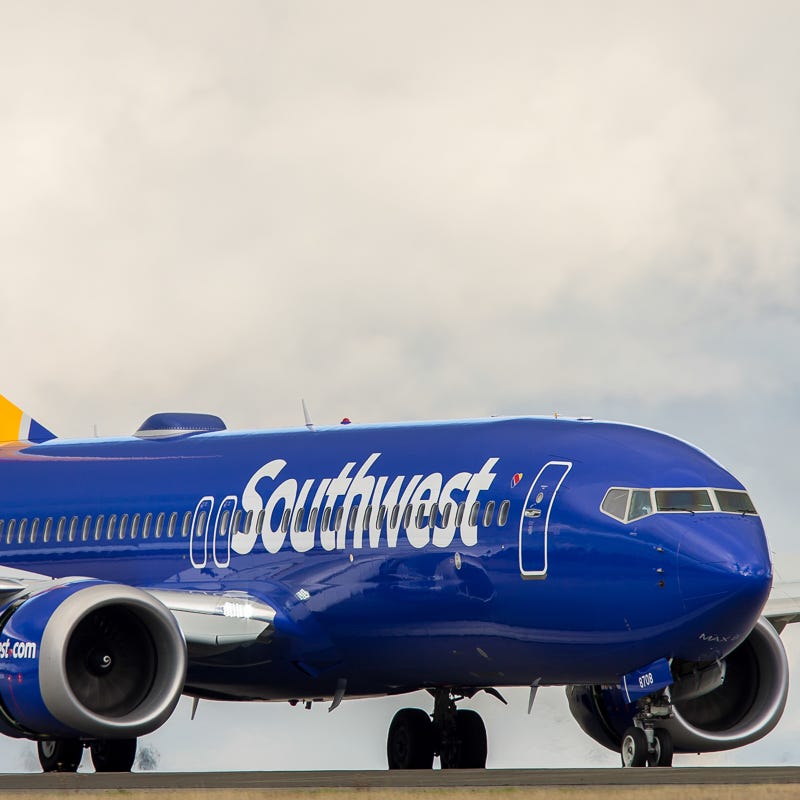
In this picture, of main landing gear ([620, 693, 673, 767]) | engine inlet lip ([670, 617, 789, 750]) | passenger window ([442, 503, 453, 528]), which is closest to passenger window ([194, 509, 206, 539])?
passenger window ([442, 503, 453, 528])

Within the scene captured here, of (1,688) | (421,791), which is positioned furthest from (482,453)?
(421,791)

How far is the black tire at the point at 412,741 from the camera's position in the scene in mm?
27547

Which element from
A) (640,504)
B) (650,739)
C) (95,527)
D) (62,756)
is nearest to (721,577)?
(640,504)

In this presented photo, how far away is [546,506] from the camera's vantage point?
22.1 meters

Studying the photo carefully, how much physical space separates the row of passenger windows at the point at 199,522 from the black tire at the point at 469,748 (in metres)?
4.39

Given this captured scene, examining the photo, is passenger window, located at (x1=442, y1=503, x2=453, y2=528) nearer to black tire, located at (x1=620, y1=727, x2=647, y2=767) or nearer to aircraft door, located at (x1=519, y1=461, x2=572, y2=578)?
aircraft door, located at (x1=519, y1=461, x2=572, y2=578)

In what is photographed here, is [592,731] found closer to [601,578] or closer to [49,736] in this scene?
[601,578]

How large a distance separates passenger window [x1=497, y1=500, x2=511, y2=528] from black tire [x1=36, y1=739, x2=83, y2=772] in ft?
22.4

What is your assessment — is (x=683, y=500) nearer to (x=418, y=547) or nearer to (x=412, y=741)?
(x=418, y=547)

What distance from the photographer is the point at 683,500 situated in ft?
71.1

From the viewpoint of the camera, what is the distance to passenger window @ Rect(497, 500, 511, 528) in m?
22.5

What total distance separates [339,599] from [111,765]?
13.4 feet

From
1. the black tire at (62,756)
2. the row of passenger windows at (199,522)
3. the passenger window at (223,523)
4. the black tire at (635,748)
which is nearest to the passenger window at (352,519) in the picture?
the row of passenger windows at (199,522)

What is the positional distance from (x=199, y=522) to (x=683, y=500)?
24.6 feet
